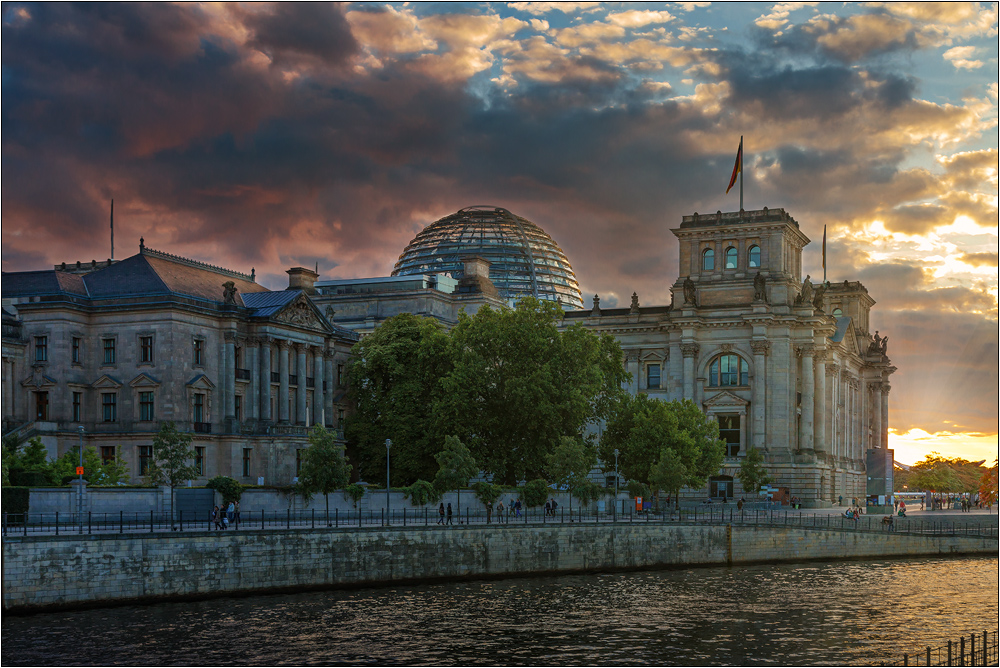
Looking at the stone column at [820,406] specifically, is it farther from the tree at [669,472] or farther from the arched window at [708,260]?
the tree at [669,472]

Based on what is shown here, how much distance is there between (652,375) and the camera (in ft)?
447

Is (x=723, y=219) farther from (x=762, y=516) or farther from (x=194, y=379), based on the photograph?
(x=194, y=379)

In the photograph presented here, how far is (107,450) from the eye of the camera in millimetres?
89562

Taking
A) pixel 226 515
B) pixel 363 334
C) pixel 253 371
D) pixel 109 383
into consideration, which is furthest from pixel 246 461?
pixel 363 334

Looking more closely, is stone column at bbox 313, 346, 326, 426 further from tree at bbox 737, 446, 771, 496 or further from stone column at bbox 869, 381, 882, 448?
stone column at bbox 869, 381, 882, 448

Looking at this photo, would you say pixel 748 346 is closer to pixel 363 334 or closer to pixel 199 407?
pixel 363 334

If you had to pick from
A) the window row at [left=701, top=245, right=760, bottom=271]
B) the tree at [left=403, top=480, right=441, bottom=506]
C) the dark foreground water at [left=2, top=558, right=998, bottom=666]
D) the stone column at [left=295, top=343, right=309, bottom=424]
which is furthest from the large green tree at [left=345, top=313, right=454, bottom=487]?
the window row at [left=701, top=245, right=760, bottom=271]

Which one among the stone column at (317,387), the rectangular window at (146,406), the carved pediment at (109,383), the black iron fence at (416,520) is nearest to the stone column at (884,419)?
the black iron fence at (416,520)

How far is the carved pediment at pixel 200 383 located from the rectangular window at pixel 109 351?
18.3 ft

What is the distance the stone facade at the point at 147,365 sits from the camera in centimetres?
8881

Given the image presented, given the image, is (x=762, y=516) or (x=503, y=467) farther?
(x=503, y=467)

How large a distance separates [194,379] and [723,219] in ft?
203

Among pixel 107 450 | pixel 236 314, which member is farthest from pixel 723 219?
pixel 107 450

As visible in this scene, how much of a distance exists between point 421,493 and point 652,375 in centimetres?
6030
